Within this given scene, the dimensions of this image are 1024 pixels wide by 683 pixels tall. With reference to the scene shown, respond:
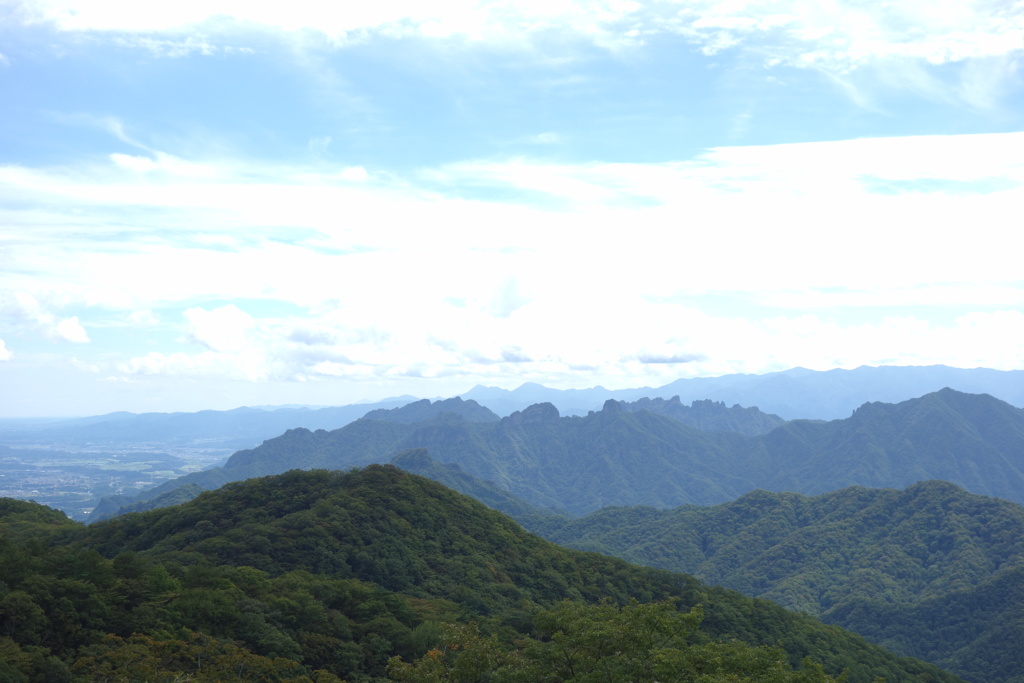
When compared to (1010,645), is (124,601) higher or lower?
higher

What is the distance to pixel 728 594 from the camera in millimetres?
131625

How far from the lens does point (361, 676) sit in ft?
197

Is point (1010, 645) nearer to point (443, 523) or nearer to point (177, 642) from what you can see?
point (443, 523)

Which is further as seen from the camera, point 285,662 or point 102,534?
point 102,534

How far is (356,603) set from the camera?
7838 cm

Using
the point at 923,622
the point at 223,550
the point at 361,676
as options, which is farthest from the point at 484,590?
the point at 923,622

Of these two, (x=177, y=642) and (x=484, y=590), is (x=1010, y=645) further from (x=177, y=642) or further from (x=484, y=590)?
(x=177, y=642)

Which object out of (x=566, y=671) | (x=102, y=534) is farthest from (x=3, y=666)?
(x=102, y=534)

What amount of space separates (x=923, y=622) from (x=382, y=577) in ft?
569

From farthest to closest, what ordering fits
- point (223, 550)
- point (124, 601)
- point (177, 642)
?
point (223, 550) < point (124, 601) < point (177, 642)

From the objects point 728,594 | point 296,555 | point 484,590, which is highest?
point 296,555

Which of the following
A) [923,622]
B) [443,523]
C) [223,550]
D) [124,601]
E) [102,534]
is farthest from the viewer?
[923,622]

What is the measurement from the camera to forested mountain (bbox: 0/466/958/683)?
44.5m

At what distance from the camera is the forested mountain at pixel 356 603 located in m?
44.5
